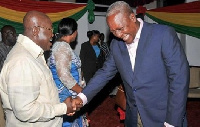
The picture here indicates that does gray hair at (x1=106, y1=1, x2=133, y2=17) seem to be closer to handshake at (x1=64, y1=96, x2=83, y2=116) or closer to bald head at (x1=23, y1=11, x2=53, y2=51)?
bald head at (x1=23, y1=11, x2=53, y2=51)

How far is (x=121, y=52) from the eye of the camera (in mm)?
2693

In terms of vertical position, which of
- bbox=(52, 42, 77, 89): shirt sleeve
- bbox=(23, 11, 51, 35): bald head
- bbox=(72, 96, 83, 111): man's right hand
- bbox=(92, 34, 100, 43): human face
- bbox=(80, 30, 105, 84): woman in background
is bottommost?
bbox=(80, 30, 105, 84): woman in background

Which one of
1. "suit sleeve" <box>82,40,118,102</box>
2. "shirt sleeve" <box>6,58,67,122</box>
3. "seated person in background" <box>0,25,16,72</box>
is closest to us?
"shirt sleeve" <box>6,58,67,122</box>

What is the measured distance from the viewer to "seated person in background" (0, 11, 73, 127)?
6.59 feet

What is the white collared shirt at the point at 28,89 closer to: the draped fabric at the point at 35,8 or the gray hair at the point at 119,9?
the gray hair at the point at 119,9

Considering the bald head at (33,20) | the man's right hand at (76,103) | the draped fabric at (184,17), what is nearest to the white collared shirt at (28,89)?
the bald head at (33,20)

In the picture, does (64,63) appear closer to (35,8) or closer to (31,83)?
(31,83)

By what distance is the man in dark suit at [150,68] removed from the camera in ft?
7.39

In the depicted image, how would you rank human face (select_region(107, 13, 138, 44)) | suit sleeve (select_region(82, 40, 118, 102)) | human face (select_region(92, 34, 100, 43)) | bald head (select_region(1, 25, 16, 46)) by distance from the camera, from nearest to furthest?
human face (select_region(107, 13, 138, 44)) → suit sleeve (select_region(82, 40, 118, 102)) → bald head (select_region(1, 25, 16, 46)) → human face (select_region(92, 34, 100, 43))

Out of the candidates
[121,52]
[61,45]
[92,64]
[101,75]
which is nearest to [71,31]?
[61,45]

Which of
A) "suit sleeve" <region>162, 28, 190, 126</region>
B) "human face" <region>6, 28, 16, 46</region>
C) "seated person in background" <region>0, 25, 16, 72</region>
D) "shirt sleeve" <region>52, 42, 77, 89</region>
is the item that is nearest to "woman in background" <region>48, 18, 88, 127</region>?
"shirt sleeve" <region>52, 42, 77, 89</region>

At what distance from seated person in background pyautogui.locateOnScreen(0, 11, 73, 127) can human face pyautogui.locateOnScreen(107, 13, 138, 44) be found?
0.59 m

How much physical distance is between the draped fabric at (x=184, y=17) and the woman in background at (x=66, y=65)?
17.8 feet

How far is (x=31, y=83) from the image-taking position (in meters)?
2.04
